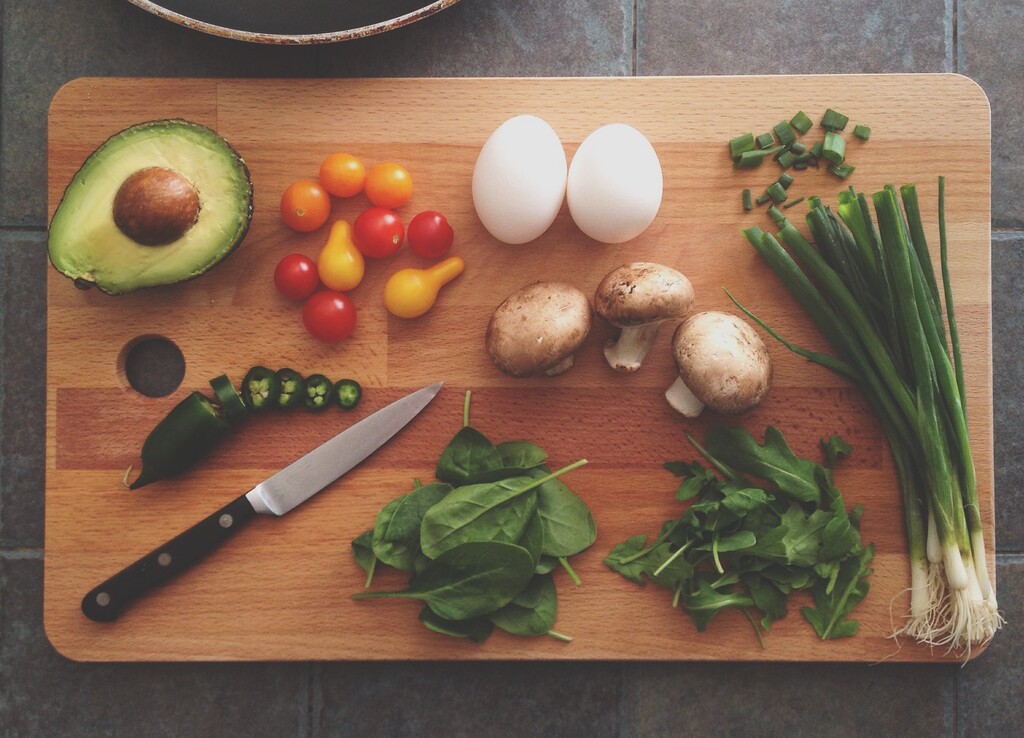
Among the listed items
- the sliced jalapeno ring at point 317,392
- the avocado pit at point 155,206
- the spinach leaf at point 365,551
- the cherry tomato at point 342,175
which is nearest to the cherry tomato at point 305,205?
the cherry tomato at point 342,175

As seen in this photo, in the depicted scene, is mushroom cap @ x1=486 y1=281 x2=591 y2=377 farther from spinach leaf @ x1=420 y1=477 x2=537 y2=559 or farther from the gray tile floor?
the gray tile floor

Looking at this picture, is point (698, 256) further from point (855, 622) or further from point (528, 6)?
point (855, 622)

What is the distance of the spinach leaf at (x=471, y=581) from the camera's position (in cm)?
112

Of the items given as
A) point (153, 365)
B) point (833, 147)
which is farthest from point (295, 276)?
point (833, 147)

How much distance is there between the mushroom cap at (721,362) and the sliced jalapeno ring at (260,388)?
638 millimetres

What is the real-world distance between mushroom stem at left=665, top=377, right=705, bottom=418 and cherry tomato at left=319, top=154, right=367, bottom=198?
607mm

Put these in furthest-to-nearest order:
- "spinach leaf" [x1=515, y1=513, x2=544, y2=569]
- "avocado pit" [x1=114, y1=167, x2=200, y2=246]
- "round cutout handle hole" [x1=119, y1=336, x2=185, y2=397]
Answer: "round cutout handle hole" [x1=119, y1=336, x2=185, y2=397] < "spinach leaf" [x1=515, y1=513, x2=544, y2=569] < "avocado pit" [x1=114, y1=167, x2=200, y2=246]

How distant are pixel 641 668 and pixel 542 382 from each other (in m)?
0.53

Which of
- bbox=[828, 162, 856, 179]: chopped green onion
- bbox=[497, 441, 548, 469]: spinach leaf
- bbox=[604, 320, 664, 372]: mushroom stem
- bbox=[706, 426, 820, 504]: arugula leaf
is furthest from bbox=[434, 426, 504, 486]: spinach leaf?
bbox=[828, 162, 856, 179]: chopped green onion

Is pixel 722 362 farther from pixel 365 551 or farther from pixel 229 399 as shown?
pixel 229 399

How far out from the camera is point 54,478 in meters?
1.24

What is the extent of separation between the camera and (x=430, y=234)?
46.6 inches

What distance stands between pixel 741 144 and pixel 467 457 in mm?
668

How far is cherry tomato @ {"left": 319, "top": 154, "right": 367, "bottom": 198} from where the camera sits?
119 centimetres
